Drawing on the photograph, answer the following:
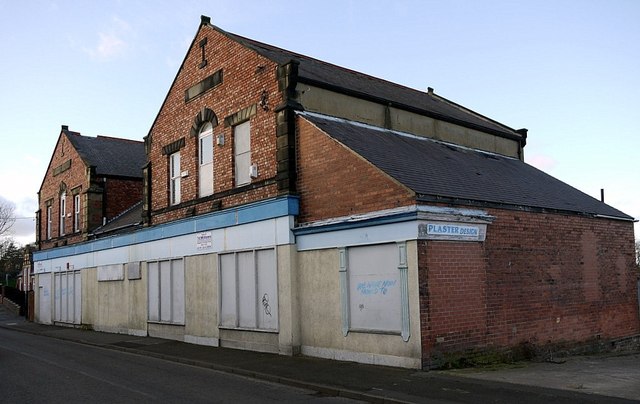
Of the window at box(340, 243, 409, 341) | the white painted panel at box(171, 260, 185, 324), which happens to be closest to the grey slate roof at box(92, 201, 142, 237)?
the white painted panel at box(171, 260, 185, 324)

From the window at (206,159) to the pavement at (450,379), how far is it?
18.4 feet

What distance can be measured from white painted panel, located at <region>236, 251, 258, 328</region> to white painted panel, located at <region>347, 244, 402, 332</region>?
3932mm

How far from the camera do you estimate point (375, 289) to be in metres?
13.3

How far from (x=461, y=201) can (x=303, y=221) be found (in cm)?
423

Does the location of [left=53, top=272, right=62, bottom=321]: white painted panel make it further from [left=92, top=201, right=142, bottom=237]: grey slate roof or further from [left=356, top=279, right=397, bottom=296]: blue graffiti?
[left=356, top=279, right=397, bottom=296]: blue graffiti

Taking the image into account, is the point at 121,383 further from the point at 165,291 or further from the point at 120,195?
the point at 120,195

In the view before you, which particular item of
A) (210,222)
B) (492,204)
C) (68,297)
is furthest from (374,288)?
(68,297)

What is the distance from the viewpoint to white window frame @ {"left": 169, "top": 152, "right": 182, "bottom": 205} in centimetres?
2142

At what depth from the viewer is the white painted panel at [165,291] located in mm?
20906

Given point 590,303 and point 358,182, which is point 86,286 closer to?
point 358,182

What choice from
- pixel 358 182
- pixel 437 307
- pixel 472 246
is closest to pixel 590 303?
pixel 472 246

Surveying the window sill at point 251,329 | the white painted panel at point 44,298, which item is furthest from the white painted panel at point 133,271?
the white painted panel at point 44,298

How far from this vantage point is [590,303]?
1689 centimetres

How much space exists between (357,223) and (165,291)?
10.2 m
